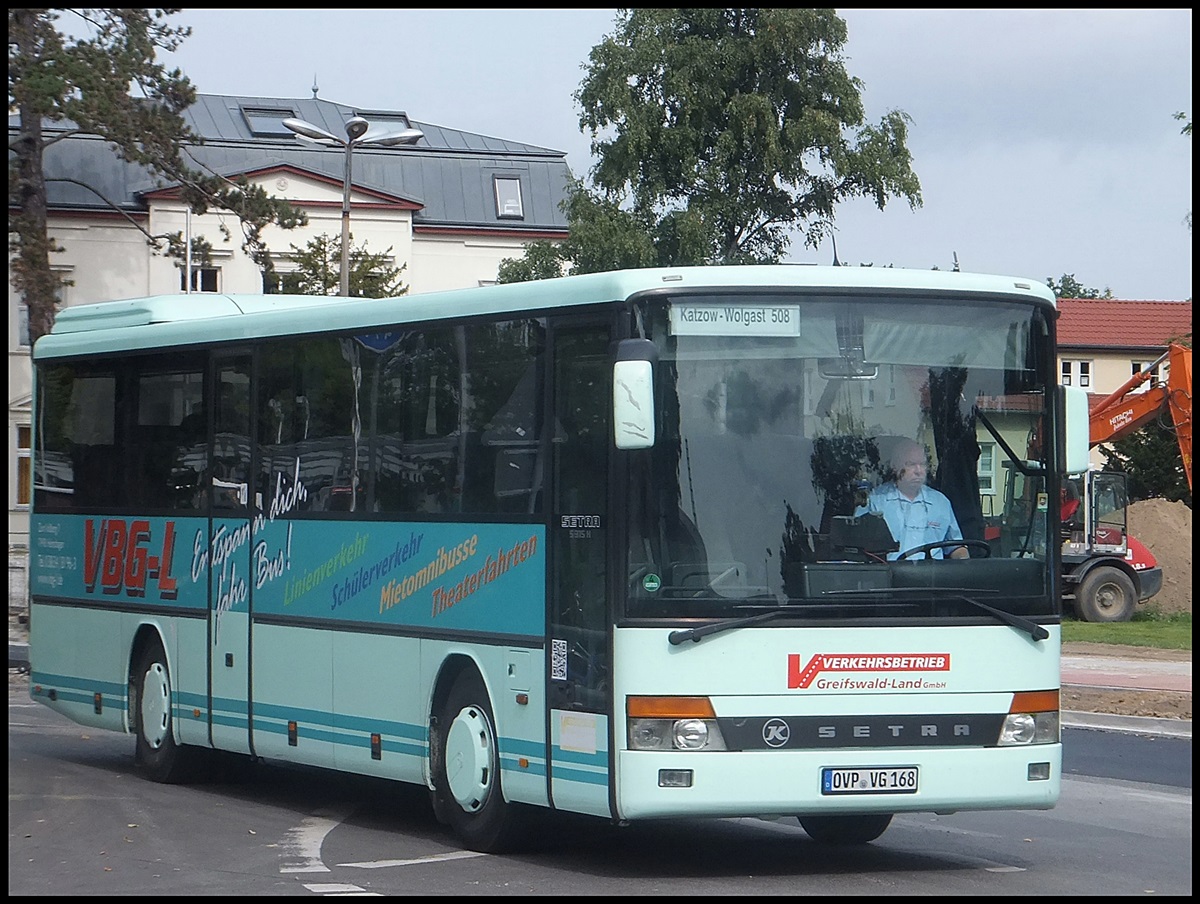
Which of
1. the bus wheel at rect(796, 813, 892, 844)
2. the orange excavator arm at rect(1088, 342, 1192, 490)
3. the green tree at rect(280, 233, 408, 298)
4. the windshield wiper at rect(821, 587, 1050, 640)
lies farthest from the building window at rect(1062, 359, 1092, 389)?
the windshield wiper at rect(821, 587, 1050, 640)

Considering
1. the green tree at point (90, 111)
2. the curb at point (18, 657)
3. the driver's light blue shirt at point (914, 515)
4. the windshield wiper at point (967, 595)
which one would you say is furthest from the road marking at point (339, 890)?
the green tree at point (90, 111)

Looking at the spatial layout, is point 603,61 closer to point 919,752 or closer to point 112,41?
point 112,41

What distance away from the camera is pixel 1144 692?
21.3m

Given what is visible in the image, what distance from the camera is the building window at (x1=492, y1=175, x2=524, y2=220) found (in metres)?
65.9

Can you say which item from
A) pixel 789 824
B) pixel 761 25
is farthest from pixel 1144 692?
pixel 761 25

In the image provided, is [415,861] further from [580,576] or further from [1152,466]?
[1152,466]

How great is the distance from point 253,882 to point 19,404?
52.3 m

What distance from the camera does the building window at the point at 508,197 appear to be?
65.9 meters

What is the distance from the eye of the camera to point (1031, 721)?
9992 millimetres

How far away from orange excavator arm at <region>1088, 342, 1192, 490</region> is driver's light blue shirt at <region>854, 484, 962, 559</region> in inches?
1044

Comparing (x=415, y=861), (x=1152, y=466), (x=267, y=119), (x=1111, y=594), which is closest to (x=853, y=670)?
(x=415, y=861)

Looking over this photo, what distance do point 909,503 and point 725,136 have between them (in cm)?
4073

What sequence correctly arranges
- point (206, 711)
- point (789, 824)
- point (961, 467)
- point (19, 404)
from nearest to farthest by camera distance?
point (961, 467) → point (789, 824) → point (206, 711) → point (19, 404)

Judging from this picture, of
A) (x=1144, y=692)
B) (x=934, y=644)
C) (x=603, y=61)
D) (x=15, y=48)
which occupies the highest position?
(x=603, y=61)
